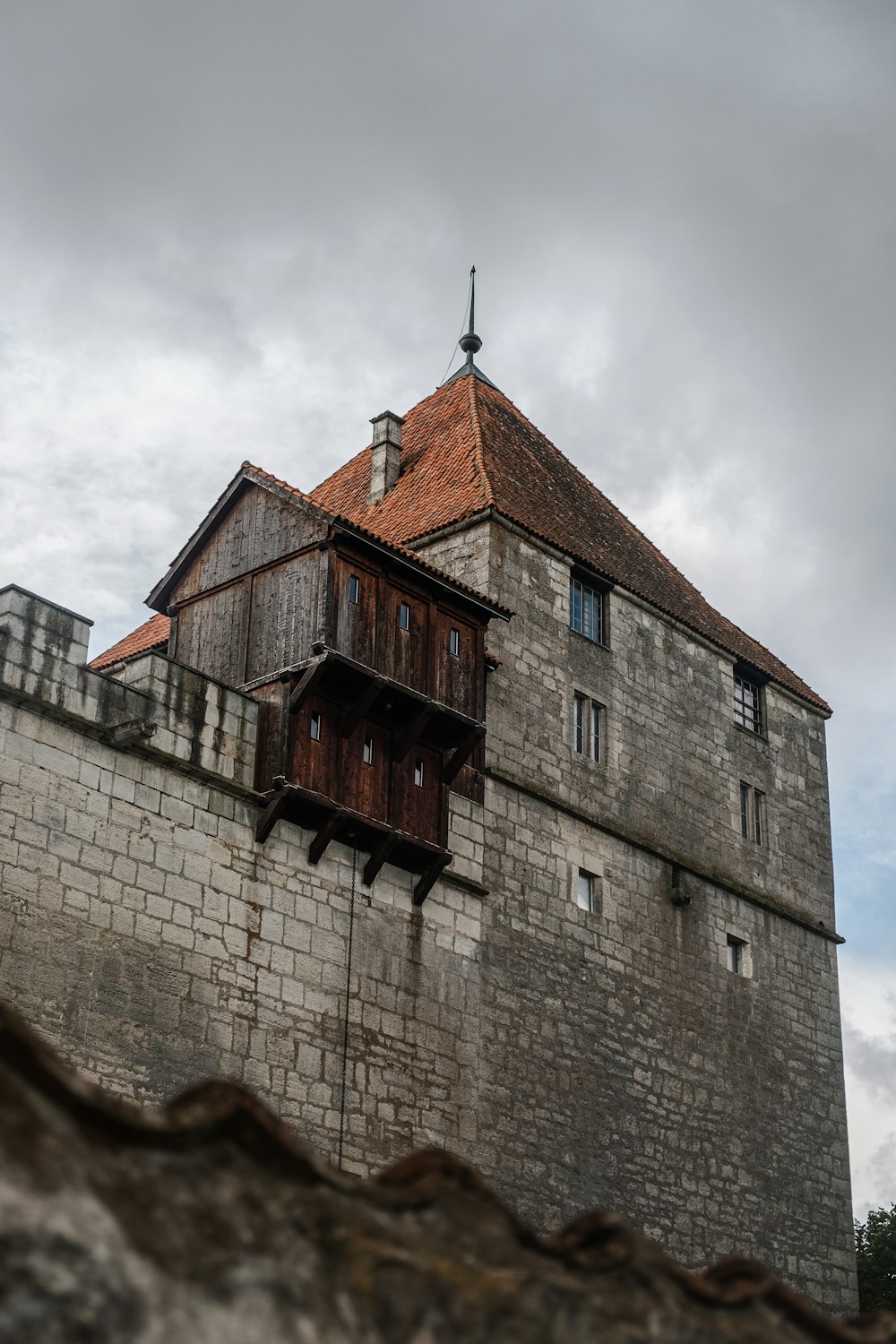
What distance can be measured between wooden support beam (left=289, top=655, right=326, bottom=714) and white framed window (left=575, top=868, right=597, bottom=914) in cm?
536

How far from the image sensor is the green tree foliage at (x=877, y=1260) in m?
36.3

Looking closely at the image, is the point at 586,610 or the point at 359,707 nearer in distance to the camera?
the point at 359,707

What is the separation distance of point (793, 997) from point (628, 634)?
5.93m

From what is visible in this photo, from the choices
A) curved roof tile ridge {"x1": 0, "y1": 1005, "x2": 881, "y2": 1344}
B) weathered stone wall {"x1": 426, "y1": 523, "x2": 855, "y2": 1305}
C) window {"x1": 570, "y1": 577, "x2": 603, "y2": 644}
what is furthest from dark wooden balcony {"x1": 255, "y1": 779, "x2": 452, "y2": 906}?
curved roof tile ridge {"x1": 0, "y1": 1005, "x2": 881, "y2": 1344}

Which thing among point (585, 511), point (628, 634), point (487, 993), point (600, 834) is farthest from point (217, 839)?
point (585, 511)

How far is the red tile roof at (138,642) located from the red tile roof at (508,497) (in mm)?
3180

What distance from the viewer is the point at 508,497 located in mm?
22938

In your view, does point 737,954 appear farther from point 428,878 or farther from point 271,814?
point 271,814

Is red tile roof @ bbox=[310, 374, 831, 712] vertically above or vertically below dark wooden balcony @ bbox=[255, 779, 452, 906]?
above

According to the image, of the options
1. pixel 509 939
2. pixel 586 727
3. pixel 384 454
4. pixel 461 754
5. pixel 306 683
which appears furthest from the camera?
pixel 384 454

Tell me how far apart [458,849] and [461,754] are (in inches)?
47.0

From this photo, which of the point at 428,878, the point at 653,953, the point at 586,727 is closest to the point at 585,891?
the point at 653,953

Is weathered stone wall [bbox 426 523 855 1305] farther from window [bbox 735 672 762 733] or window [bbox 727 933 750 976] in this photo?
window [bbox 735 672 762 733]

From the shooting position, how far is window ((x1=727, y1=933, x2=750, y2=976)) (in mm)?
23984
